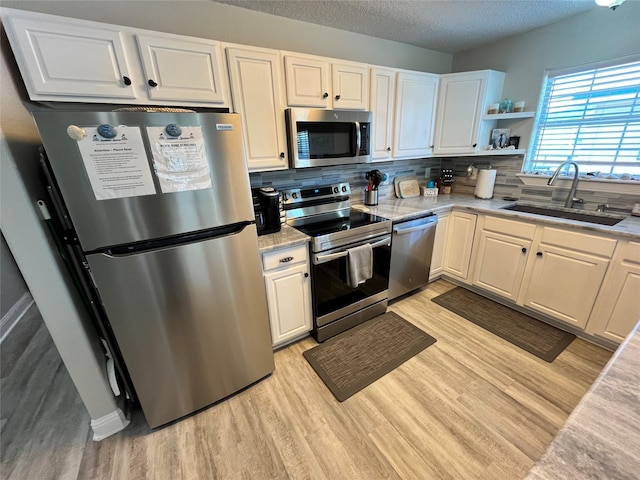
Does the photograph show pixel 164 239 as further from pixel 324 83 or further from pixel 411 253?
pixel 411 253

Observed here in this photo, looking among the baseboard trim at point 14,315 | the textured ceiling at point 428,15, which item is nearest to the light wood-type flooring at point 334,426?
the baseboard trim at point 14,315

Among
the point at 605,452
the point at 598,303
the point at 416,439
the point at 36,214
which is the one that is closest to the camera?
the point at 605,452

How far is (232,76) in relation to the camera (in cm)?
170

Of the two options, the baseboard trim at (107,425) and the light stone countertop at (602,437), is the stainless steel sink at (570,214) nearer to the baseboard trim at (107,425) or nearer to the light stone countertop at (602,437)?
the light stone countertop at (602,437)

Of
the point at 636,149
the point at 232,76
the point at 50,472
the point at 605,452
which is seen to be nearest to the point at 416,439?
the point at 605,452

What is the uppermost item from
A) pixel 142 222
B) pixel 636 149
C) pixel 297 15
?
pixel 297 15

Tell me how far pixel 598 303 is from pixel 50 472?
11.9 ft

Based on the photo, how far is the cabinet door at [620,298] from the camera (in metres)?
1.74

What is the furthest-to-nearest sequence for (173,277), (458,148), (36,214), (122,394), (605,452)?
(458,148) → (122,394) → (173,277) → (36,214) → (605,452)

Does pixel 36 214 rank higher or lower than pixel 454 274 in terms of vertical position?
higher

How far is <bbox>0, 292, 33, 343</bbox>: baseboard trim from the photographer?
2.49 metres

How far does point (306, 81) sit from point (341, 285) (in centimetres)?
161

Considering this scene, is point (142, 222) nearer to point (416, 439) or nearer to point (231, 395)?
point (231, 395)

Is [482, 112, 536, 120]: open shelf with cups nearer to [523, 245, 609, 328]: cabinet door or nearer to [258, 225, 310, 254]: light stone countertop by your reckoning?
[523, 245, 609, 328]: cabinet door
